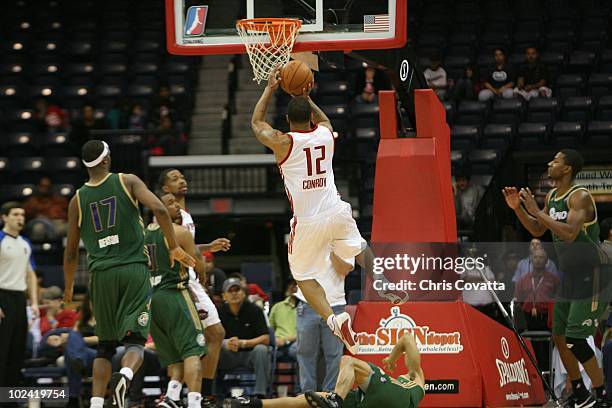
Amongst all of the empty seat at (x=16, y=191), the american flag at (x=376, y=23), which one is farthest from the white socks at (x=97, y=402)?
the empty seat at (x=16, y=191)

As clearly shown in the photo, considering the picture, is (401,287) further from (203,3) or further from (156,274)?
(203,3)

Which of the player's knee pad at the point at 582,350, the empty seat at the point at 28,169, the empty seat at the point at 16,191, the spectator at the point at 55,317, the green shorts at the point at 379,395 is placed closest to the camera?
the green shorts at the point at 379,395

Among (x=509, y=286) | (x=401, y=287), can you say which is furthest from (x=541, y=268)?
(x=401, y=287)

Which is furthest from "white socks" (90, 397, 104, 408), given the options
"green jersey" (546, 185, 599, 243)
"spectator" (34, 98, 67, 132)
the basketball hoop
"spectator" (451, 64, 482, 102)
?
"spectator" (34, 98, 67, 132)

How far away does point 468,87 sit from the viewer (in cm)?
1866

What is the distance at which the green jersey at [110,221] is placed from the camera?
8.52m

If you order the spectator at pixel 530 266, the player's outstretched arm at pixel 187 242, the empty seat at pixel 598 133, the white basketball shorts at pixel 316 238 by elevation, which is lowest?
the empty seat at pixel 598 133

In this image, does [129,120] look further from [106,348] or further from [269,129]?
[269,129]

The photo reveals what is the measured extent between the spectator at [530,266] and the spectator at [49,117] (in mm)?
11893

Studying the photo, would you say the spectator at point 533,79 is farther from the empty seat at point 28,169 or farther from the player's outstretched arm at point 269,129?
the player's outstretched arm at point 269,129

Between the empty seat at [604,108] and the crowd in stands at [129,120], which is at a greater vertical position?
the empty seat at [604,108]

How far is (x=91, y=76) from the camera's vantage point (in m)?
21.4

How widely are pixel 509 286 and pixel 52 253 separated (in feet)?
30.3

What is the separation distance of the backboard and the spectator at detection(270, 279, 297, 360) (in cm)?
386
